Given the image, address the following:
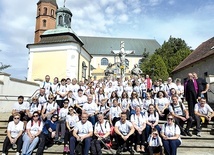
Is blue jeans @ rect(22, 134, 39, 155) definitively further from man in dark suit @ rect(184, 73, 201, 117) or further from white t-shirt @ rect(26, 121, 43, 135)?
man in dark suit @ rect(184, 73, 201, 117)

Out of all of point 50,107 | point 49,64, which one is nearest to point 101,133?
point 50,107

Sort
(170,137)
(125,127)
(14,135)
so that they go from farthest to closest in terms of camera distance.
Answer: (125,127) < (14,135) < (170,137)

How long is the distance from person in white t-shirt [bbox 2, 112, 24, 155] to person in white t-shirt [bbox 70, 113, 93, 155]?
64.0 inches

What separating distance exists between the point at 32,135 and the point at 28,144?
1.00 feet

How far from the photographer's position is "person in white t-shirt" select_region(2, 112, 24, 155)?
6.29m

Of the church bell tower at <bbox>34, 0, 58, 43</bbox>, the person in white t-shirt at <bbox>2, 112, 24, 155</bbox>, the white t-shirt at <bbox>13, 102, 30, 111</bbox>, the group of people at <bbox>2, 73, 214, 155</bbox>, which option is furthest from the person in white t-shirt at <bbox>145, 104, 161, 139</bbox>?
the church bell tower at <bbox>34, 0, 58, 43</bbox>

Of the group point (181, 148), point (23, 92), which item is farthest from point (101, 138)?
point (23, 92)

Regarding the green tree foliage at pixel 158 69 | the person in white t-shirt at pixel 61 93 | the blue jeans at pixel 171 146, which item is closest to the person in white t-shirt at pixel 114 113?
the blue jeans at pixel 171 146

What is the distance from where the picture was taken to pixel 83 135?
6266 millimetres

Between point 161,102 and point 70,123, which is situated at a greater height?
point 161,102

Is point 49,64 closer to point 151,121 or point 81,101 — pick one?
point 81,101

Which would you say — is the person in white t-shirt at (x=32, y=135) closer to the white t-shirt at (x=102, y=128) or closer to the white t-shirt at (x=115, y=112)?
the white t-shirt at (x=102, y=128)

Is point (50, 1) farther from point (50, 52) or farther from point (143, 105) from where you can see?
point (143, 105)

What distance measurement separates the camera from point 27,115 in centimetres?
759
